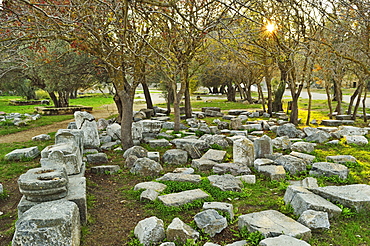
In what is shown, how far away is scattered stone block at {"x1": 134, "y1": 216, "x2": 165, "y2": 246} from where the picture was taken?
4156mm

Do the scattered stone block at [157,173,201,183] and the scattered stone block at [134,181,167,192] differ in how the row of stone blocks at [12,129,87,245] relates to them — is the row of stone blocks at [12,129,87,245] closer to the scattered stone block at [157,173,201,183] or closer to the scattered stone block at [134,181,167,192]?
the scattered stone block at [134,181,167,192]

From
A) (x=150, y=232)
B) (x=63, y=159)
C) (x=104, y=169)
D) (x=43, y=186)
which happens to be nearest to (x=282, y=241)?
(x=150, y=232)

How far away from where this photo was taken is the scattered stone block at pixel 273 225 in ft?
13.7

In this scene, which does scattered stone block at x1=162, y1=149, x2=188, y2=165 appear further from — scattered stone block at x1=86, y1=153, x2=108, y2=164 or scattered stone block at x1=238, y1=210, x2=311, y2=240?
scattered stone block at x1=238, y1=210, x2=311, y2=240

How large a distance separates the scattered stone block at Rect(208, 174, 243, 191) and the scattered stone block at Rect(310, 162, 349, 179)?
6.79 feet

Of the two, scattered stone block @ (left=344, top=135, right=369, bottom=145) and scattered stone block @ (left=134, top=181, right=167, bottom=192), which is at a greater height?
scattered stone block @ (left=344, top=135, right=369, bottom=145)

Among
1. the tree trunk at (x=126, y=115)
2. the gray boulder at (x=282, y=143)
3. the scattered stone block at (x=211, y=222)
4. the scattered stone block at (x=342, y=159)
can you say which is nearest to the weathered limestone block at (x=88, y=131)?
the tree trunk at (x=126, y=115)

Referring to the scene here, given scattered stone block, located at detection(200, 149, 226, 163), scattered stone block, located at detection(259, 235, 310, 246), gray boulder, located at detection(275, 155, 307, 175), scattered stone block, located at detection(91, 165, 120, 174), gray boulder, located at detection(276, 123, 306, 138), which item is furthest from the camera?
gray boulder, located at detection(276, 123, 306, 138)

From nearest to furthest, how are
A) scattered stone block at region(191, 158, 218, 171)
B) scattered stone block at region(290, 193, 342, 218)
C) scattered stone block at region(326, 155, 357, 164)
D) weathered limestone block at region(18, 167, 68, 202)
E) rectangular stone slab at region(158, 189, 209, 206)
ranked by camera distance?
weathered limestone block at region(18, 167, 68, 202)
scattered stone block at region(290, 193, 342, 218)
rectangular stone slab at region(158, 189, 209, 206)
scattered stone block at region(191, 158, 218, 171)
scattered stone block at region(326, 155, 357, 164)

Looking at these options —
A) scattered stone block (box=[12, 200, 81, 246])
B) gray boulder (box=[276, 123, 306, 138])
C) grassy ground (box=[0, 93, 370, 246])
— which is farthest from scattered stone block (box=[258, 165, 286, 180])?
gray boulder (box=[276, 123, 306, 138])

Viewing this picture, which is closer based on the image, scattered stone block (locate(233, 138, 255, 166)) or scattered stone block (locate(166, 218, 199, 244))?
scattered stone block (locate(166, 218, 199, 244))

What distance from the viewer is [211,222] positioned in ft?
14.7

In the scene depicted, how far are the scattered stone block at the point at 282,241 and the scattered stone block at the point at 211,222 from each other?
80cm

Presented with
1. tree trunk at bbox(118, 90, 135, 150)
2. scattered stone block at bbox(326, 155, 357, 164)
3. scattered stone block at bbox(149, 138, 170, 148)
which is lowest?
scattered stone block at bbox(326, 155, 357, 164)
